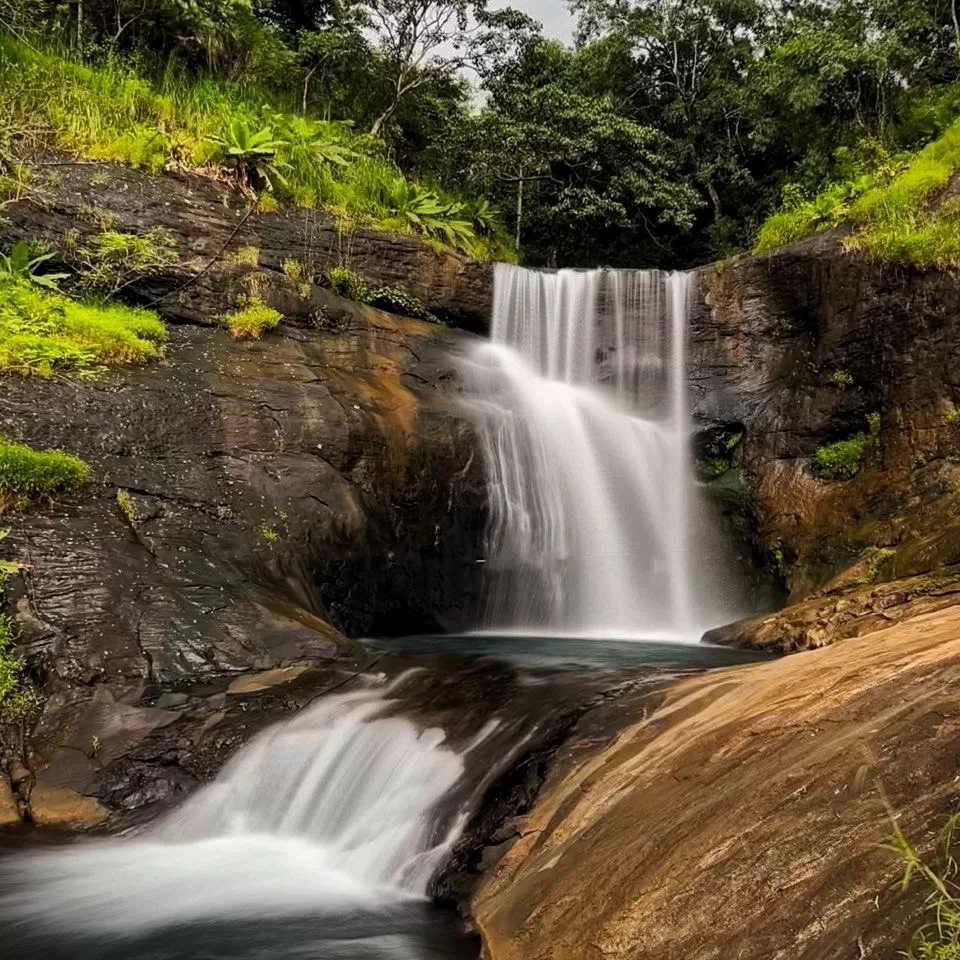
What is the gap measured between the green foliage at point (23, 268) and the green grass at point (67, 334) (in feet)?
0.31

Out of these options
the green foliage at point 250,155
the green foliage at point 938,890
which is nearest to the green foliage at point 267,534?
the green foliage at point 938,890

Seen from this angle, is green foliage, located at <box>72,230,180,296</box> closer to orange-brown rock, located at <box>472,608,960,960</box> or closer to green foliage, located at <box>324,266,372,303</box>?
green foliage, located at <box>324,266,372,303</box>

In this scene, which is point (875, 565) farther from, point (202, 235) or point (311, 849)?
point (202, 235)

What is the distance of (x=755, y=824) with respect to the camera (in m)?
2.86

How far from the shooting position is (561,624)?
1050 cm

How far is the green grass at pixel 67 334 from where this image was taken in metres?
8.62

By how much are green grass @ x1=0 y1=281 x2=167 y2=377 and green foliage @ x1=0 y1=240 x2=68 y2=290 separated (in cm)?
9

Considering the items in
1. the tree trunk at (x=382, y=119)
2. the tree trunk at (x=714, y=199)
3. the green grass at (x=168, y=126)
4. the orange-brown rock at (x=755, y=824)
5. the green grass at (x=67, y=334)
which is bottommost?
the orange-brown rock at (x=755, y=824)

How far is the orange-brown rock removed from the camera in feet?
8.13

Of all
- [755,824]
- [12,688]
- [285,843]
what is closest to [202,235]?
[12,688]

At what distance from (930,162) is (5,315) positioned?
480 inches

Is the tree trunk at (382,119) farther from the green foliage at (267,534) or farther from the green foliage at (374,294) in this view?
the green foliage at (267,534)

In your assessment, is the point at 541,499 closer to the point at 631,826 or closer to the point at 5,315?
the point at 5,315

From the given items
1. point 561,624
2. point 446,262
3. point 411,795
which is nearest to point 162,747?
point 411,795
